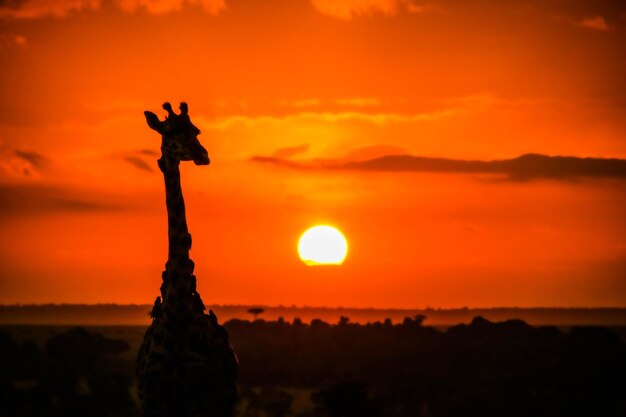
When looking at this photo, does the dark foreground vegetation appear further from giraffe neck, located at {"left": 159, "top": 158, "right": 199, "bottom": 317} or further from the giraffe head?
the giraffe head

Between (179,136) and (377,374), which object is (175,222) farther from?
(377,374)

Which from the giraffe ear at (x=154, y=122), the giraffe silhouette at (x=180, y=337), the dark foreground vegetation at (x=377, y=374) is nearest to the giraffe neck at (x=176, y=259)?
the giraffe silhouette at (x=180, y=337)

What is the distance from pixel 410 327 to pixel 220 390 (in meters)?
82.6

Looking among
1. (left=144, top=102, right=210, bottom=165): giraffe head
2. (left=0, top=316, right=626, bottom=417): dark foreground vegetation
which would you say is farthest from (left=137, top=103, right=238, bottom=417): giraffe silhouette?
(left=0, top=316, right=626, bottom=417): dark foreground vegetation

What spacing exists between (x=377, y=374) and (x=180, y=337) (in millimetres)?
50587

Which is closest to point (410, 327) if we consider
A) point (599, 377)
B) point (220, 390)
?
point (599, 377)

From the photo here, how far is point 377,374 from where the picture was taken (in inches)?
2645

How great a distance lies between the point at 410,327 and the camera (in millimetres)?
99375

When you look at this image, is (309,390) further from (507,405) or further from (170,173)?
(170,173)

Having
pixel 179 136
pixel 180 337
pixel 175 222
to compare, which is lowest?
pixel 180 337

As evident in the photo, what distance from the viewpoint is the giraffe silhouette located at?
17.3m

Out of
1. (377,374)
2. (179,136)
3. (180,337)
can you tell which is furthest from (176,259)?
(377,374)

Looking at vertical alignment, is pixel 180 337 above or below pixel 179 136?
below

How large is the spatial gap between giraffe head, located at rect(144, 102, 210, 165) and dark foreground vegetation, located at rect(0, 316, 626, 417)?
29.9 metres
